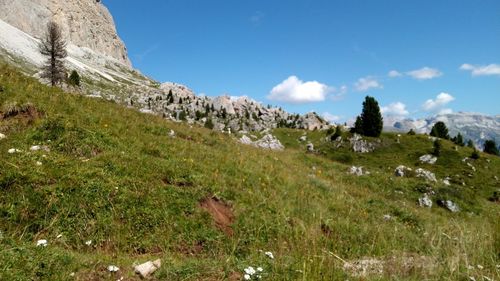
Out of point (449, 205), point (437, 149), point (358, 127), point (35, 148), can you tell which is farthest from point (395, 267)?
point (358, 127)

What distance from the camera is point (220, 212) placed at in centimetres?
1112

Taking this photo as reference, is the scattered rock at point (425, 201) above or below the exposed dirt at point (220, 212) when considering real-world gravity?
below

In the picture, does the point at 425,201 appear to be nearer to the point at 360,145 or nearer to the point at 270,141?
the point at 360,145

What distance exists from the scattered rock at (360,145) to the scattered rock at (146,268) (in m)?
65.3

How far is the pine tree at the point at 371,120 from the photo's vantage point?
72.4 metres

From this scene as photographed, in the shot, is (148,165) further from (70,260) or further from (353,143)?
(353,143)

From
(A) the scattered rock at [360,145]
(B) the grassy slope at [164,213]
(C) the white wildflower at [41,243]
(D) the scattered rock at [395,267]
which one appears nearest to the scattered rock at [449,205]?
(B) the grassy slope at [164,213]

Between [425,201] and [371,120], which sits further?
[371,120]

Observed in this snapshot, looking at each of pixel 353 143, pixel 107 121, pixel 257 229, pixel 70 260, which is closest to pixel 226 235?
pixel 257 229

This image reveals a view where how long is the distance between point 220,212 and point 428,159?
59.5 meters

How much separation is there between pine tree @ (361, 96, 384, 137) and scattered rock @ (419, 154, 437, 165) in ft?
37.9

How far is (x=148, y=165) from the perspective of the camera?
39.7 ft

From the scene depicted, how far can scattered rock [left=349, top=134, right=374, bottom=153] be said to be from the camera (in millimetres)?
68188

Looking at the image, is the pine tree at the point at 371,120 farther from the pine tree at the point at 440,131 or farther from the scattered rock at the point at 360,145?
the pine tree at the point at 440,131
